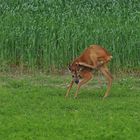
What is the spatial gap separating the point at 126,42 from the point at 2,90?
4190mm

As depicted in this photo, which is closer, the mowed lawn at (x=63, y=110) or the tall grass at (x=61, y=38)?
the mowed lawn at (x=63, y=110)

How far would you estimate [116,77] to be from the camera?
50.4ft

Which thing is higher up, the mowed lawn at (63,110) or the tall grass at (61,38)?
the tall grass at (61,38)

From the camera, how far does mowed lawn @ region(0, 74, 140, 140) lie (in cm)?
964

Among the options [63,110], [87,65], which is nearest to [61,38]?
[87,65]

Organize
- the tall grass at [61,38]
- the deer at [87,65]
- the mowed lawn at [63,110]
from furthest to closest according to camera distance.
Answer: the tall grass at [61,38], the deer at [87,65], the mowed lawn at [63,110]

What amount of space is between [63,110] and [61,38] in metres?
4.80

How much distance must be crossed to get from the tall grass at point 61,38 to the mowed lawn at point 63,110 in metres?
0.76

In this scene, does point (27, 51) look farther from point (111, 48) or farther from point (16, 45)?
point (111, 48)

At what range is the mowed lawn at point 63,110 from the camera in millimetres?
9641

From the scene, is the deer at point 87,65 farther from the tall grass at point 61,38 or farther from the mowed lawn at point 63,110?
the tall grass at point 61,38

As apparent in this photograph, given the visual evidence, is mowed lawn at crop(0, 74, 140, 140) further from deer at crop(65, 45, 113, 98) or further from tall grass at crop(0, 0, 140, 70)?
tall grass at crop(0, 0, 140, 70)

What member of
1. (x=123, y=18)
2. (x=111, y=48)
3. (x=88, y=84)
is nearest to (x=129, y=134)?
(x=88, y=84)

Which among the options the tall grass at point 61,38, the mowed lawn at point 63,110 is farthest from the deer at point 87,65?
the tall grass at point 61,38
